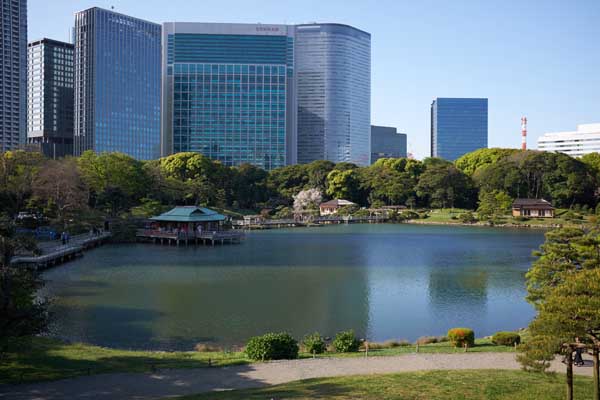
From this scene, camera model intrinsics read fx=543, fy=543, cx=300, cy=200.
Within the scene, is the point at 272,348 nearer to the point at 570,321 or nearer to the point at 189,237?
the point at 570,321

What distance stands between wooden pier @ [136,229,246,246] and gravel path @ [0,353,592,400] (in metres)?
35.1

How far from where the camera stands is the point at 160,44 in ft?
404

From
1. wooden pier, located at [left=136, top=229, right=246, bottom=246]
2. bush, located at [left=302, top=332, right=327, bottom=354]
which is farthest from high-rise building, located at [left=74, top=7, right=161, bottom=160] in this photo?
bush, located at [left=302, top=332, right=327, bottom=354]

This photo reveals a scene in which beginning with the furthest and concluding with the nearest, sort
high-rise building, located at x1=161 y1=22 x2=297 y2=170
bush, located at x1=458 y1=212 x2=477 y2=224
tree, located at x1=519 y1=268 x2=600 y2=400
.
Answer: high-rise building, located at x1=161 y1=22 x2=297 y2=170 → bush, located at x1=458 y1=212 x2=477 y2=224 → tree, located at x1=519 y1=268 x2=600 y2=400

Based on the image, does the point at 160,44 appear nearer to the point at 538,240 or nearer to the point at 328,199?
the point at 328,199

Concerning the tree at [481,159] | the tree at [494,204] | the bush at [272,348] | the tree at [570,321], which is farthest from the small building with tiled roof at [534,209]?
the tree at [570,321]

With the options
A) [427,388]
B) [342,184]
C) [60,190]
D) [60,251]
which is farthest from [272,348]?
[342,184]

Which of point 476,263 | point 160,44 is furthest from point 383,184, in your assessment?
point 160,44

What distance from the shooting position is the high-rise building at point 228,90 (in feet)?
377

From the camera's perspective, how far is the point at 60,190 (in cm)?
4316

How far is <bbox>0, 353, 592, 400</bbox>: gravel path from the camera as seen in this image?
11.0 meters

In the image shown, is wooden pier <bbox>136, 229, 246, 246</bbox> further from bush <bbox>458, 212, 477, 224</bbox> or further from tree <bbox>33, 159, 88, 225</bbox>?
bush <bbox>458, 212, 477, 224</bbox>

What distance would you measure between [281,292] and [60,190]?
26090mm

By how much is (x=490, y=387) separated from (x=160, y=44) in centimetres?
12404
